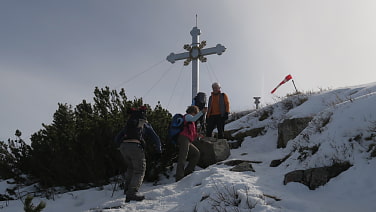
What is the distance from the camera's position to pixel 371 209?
7.82 feet

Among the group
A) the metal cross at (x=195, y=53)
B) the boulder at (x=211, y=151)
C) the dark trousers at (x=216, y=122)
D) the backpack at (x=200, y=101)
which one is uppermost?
the metal cross at (x=195, y=53)

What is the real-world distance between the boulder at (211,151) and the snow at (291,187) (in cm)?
51

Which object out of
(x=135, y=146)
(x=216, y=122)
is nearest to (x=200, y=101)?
(x=216, y=122)

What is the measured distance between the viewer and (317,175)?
10.7 ft

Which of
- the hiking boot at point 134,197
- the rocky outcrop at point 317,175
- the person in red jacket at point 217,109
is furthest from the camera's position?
the person in red jacket at point 217,109

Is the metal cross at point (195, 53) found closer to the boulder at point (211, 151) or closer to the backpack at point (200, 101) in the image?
the backpack at point (200, 101)

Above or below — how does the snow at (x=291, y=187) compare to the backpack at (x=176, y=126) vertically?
below

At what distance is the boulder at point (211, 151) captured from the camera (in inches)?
212

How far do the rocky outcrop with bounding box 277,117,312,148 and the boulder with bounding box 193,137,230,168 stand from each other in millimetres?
1406

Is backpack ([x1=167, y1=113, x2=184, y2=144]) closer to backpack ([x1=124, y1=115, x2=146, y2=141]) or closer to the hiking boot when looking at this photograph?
backpack ([x1=124, y1=115, x2=146, y2=141])

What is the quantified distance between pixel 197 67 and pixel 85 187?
7147 mm

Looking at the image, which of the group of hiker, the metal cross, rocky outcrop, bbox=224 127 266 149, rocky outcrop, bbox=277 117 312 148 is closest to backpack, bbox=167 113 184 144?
the group of hiker

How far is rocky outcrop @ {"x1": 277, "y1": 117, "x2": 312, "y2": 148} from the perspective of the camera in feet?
18.7

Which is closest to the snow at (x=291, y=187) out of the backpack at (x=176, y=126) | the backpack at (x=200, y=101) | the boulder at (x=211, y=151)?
the boulder at (x=211, y=151)
